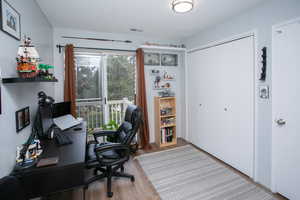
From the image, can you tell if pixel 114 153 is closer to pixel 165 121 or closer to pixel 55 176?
pixel 55 176

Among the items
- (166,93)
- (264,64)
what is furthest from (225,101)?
(166,93)

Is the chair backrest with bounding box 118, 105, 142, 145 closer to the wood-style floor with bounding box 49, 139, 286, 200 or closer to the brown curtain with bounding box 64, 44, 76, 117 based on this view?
the wood-style floor with bounding box 49, 139, 286, 200

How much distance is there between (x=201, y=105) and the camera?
3102mm

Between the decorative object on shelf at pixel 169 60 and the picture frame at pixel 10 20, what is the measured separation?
8.46ft

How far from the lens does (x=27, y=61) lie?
1.29 m

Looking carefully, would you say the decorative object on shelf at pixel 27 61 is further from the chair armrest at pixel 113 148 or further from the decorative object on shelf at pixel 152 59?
the decorative object on shelf at pixel 152 59

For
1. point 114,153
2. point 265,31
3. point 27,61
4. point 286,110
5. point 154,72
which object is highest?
point 265,31

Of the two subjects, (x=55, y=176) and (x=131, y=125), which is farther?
(x=131, y=125)

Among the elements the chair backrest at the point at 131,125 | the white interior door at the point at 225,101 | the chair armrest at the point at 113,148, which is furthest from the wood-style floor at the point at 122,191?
the white interior door at the point at 225,101

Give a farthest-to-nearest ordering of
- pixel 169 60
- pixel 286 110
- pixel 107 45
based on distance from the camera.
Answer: pixel 169 60 < pixel 107 45 < pixel 286 110

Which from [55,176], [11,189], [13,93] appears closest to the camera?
[11,189]

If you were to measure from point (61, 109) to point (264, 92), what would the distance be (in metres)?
2.97

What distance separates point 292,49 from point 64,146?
268 cm

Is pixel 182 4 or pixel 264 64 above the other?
pixel 182 4
